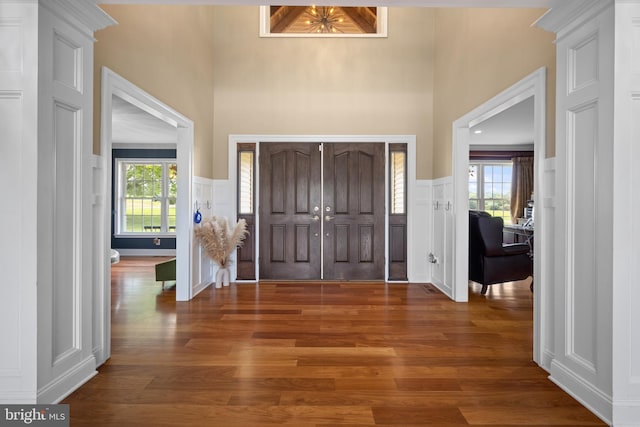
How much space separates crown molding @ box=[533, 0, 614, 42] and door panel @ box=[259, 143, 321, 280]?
3514mm

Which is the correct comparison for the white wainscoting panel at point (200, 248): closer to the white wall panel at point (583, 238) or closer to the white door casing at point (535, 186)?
the white door casing at point (535, 186)

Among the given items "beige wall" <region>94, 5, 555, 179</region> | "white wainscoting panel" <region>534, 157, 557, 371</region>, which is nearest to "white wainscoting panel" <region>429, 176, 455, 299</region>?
"beige wall" <region>94, 5, 555, 179</region>

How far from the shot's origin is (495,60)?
11.2ft

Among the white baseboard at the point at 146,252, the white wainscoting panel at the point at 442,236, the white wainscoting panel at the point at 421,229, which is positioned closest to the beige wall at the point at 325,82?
the white wainscoting panel at the point at 421,229

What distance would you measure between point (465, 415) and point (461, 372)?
1.76 ft

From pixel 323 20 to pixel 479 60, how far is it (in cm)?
256

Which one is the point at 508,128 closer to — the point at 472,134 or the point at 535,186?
the point at 472,134

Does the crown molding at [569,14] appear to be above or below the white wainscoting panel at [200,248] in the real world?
above

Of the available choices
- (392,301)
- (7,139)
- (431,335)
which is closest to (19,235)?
(7,139)

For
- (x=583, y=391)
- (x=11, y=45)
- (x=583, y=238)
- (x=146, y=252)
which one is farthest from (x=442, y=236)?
(x=146, y=252)

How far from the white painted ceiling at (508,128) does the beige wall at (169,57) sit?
4.02 meters

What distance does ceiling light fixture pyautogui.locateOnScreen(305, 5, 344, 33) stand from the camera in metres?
5.39

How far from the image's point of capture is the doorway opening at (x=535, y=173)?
2602 millimetres

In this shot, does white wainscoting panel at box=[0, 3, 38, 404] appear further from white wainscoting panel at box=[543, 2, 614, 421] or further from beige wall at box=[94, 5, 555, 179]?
beige wall at box=[94, 5, 555, 179]
